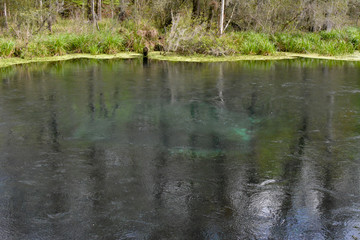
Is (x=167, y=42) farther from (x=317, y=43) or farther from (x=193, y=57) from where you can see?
(x=317, y=43)

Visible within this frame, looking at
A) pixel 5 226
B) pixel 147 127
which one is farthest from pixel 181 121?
pixel 5 226

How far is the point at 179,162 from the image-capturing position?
17.9ft

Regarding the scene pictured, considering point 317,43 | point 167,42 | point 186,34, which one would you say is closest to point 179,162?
point 186,34

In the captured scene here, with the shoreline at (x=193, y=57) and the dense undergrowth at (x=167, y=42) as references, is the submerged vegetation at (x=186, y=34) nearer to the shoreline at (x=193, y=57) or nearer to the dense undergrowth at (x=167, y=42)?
the dense undergrowth at (x=167, y=42)

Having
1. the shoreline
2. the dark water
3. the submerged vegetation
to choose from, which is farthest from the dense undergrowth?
the dark water

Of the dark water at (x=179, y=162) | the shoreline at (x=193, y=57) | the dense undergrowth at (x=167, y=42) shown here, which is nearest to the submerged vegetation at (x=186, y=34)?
the dense undergrowth at (x=167, y=42)

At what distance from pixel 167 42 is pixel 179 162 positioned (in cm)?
1372

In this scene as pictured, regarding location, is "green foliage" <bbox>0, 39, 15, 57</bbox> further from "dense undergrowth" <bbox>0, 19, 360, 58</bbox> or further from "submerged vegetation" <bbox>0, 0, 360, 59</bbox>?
"dense undergrowth" <bbox>0, 19, 360, 58</bbox>

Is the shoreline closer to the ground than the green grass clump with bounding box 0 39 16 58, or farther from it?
closer to the ground

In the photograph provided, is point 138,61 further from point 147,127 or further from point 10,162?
point 10,162

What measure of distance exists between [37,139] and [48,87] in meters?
4.65

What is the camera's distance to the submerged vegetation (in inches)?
694

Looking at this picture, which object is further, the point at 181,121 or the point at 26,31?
the point at 26,31

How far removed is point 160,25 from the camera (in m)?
22.3
